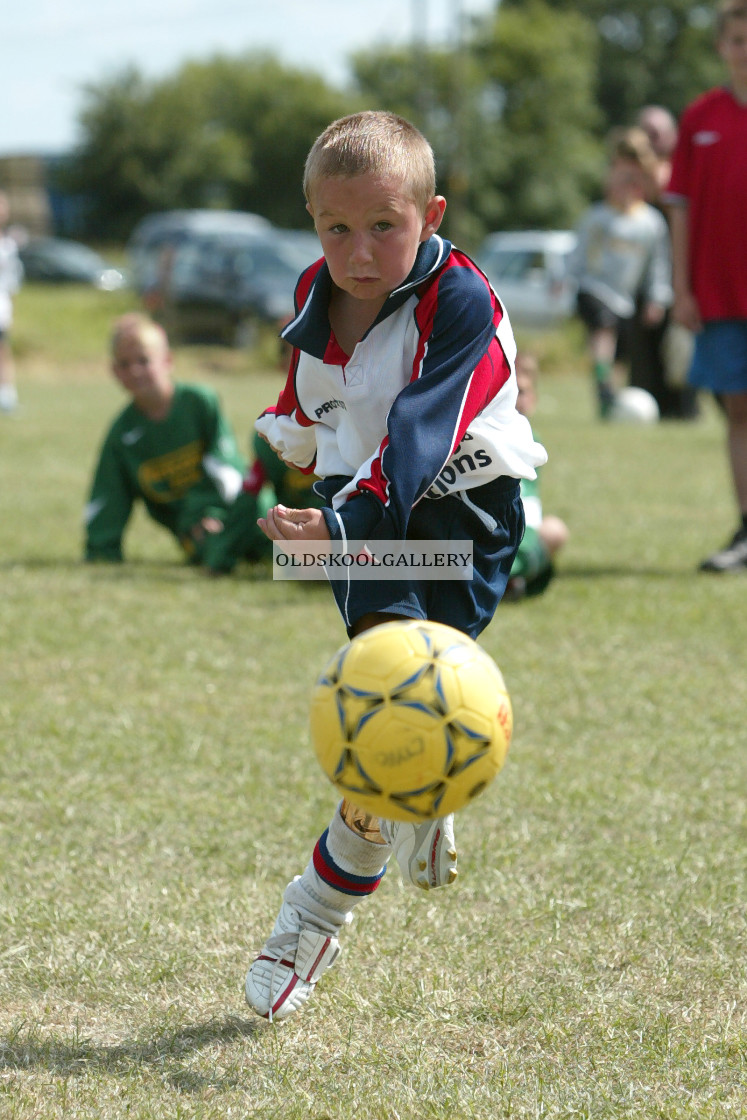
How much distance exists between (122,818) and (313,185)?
1.81m

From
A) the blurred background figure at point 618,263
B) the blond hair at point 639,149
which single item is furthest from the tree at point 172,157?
the blond hair at point 639,149

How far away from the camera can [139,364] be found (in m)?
6.76

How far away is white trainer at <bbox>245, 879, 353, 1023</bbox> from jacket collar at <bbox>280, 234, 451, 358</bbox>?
A: 1.11 metres

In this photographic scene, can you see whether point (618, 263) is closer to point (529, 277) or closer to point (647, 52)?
point (529, 277)

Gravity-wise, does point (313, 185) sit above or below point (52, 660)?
above

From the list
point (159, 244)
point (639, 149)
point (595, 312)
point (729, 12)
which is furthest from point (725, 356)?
point (159, 244)

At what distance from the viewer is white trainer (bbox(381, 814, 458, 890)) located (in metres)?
2.57

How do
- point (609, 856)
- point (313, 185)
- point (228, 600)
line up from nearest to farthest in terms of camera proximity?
1. point (313, 185)
2. point (609, 856)
3. point (228, 600)

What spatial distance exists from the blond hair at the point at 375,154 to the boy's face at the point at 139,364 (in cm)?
434

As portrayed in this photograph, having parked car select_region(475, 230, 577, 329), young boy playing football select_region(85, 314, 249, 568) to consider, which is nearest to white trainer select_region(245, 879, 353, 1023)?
young boy playing football select_region(85, 314, 249, 568)

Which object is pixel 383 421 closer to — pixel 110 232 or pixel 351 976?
pixel 351 976

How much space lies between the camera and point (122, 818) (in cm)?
352

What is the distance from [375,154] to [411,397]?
1.40ft

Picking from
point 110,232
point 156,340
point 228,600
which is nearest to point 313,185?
point 228,600
